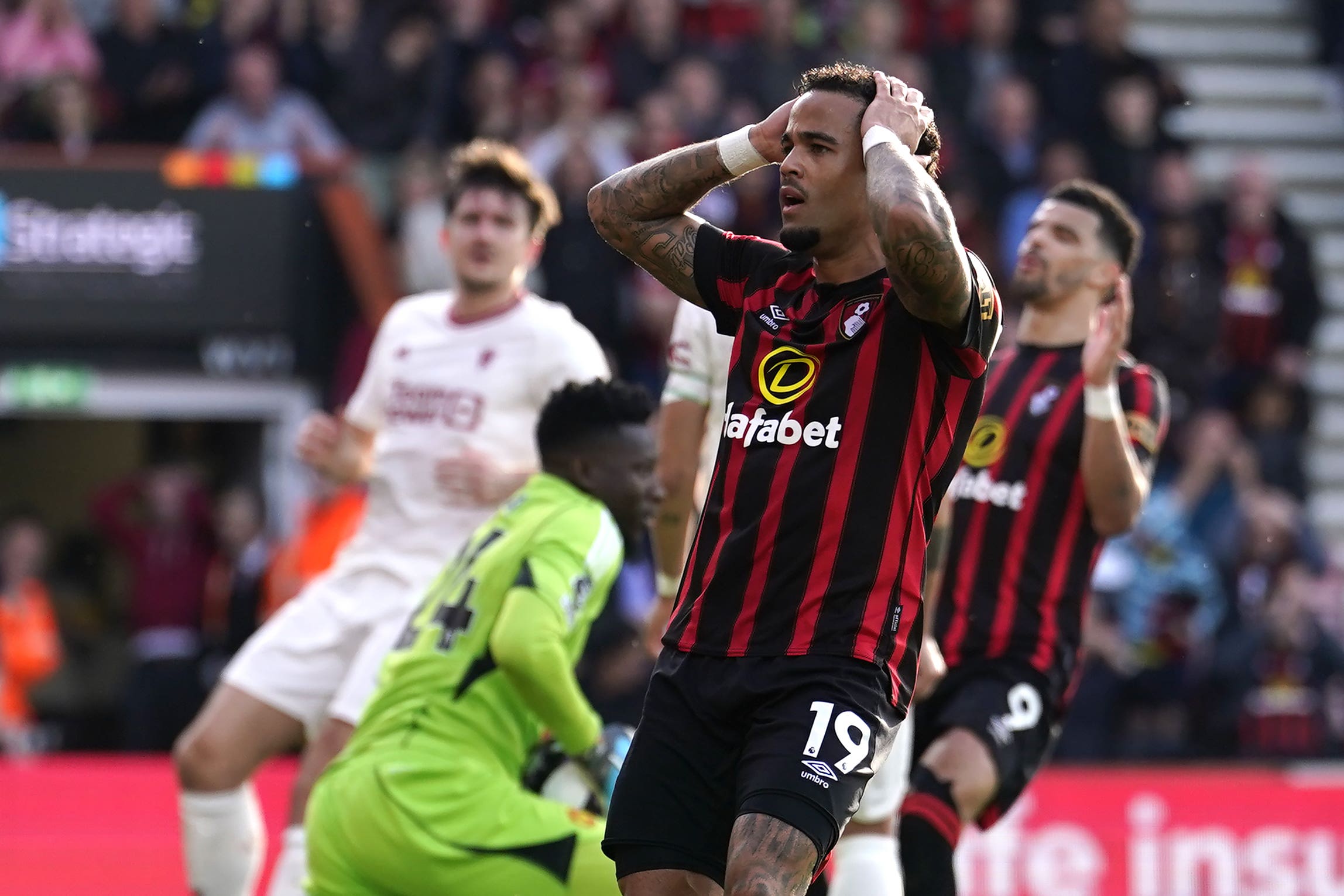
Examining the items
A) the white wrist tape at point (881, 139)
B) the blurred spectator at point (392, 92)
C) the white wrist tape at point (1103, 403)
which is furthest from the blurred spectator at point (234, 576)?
the white wrist tape at point (881, 139)

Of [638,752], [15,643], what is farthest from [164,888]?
[638,752]

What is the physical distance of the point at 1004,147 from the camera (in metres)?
14.1

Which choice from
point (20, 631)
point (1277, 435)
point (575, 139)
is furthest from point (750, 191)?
point (20, 631)

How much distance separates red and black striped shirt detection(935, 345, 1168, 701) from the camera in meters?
6.33

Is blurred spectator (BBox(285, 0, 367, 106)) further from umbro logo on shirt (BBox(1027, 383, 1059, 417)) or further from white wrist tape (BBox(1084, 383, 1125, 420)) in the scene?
white wrist tape (BBox(1084, 383, 1125, 420))

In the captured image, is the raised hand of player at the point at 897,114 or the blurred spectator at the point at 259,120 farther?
the blurred spectator at the point at 259,120

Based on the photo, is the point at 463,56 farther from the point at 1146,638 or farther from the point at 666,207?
the point at 666,207

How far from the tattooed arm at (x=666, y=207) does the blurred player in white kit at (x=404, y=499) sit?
1.78 meters

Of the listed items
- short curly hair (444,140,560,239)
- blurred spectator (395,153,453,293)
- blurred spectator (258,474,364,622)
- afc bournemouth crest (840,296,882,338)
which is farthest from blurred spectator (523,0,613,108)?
afc bournemouth crest (840,296,882,338)

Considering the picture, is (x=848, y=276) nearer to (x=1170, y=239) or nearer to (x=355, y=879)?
(x=355, y=879)

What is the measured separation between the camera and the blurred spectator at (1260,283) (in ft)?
45.1

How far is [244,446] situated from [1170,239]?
6.27m

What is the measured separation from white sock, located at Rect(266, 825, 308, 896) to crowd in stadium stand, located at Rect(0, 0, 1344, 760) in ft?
14.6

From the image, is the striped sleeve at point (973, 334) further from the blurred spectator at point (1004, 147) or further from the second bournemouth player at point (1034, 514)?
the blurred spectator at point (1004, 147)
